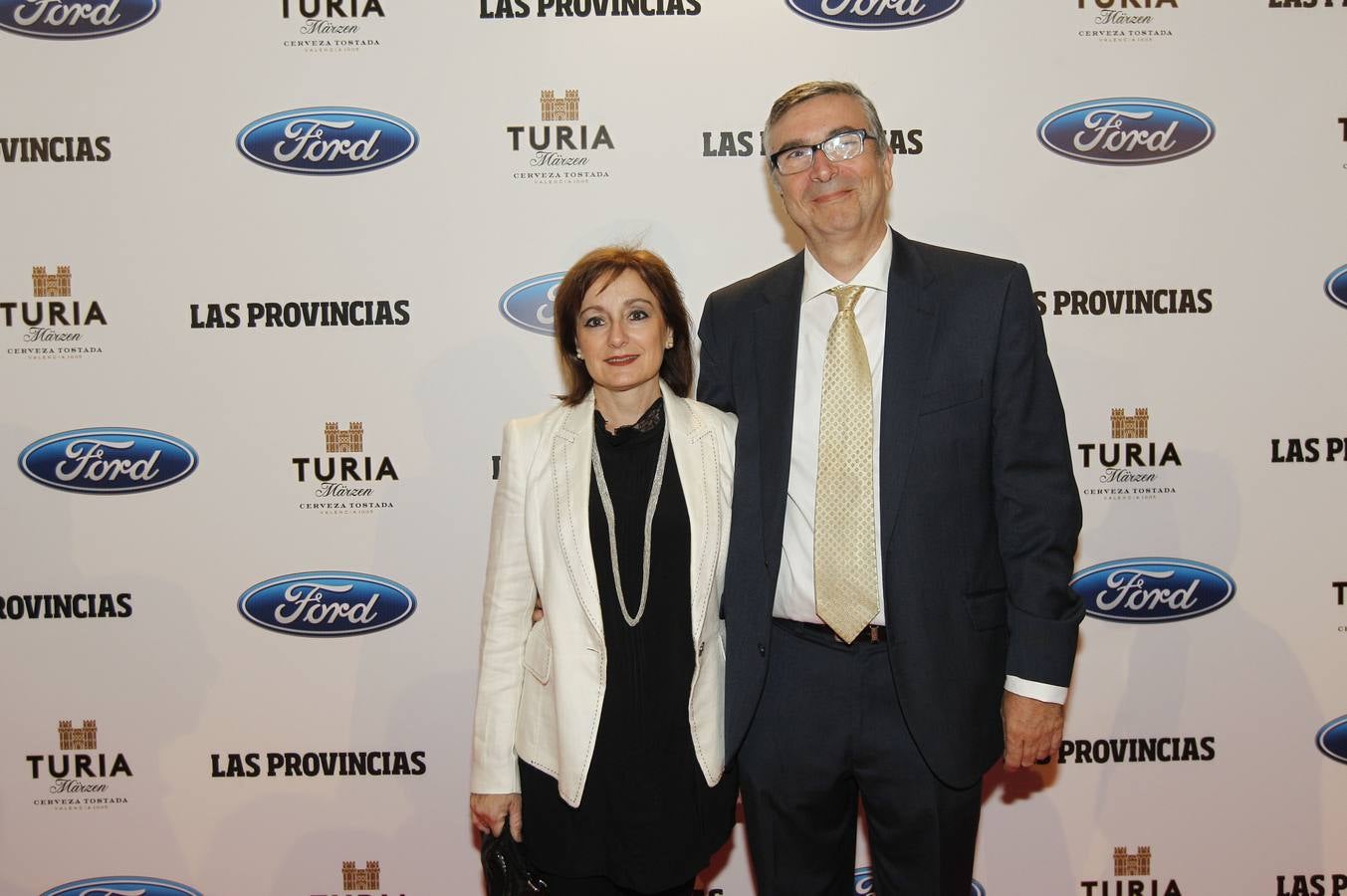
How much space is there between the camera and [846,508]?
6.34ft

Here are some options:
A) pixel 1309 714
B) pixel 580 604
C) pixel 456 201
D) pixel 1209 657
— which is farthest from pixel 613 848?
pixel 1309 714

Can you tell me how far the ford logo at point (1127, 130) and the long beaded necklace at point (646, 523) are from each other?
5.83 ft

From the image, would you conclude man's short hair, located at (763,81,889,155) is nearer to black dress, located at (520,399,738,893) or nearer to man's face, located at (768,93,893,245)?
man's face, located at (768,93,893,245)

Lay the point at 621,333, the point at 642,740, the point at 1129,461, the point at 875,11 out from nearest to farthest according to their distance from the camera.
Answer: the point at 642,740 < the point at 621,333 < the point at 875,11 < the point at 1129,461

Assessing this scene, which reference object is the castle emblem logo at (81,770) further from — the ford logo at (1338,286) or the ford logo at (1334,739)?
the ford logo at (1338,286)

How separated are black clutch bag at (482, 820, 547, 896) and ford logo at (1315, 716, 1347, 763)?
8.54ft

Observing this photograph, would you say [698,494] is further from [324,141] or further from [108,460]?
[108,460]

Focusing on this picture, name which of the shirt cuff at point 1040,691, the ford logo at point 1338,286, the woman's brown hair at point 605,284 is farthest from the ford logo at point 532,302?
the ford logo at point 1338,286

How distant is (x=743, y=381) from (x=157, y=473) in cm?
203

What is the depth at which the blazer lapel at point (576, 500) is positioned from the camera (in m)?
1.92

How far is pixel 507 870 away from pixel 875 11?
2.64 metres

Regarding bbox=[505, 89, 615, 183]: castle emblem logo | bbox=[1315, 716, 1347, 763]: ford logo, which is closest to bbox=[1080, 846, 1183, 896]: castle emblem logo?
bbox=[1315, 716, 1347, 763]: ford logo

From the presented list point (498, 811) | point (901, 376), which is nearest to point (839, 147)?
point (901, 376)

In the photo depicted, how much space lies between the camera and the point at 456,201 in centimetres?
287
